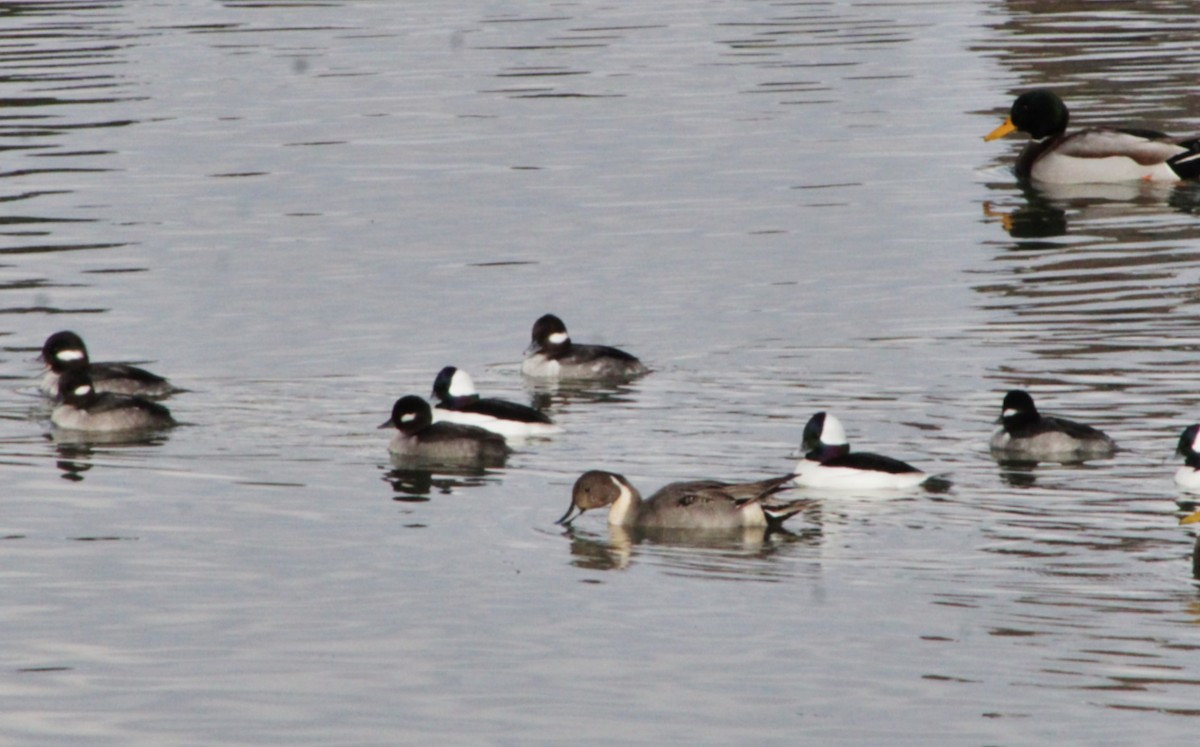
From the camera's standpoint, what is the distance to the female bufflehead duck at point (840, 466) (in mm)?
14023

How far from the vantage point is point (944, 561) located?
12352mm

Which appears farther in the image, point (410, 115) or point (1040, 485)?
point (410, 115)

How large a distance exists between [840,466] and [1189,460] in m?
2.21

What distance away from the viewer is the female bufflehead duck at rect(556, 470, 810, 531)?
13367 mm

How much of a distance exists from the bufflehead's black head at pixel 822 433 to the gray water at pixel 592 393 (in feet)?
1.63

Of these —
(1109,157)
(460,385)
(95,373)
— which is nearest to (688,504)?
(460,385)

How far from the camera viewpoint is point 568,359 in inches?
719

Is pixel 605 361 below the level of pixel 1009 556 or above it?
above

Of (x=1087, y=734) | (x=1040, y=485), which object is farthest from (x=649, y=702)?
(x=1040, y=485)

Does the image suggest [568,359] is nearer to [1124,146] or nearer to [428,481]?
[428,481]

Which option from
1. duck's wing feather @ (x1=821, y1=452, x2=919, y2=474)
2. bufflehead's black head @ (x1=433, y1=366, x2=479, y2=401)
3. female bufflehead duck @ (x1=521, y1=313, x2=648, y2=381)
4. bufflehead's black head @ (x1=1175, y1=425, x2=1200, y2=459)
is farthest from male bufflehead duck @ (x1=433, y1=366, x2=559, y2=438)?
bufflehead's black head @ (x1=1175, y1=425, x2=1200, y2=459)

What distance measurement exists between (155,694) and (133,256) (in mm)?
14130

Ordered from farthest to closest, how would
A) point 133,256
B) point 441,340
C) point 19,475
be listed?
point 133,256
point 441,340
point 19,475

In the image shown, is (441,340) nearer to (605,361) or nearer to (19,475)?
(605,361)
